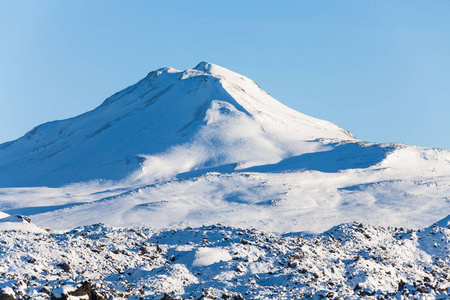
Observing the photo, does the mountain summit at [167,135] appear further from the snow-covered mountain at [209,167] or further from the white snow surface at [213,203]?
the white snow surface at [213,203]

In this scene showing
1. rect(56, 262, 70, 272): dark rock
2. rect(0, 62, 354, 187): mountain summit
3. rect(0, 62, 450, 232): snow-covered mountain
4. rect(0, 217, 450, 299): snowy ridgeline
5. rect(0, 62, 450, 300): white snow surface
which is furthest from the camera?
rect(0, 62, 354, 187): mountain summit

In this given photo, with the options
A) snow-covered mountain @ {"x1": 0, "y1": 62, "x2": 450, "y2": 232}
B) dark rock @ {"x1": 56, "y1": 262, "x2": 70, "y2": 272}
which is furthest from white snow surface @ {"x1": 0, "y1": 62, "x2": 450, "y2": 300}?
snow-covered mountain @ {"x1": 0, "y1": 62, "x2": 450, "y2": 232}

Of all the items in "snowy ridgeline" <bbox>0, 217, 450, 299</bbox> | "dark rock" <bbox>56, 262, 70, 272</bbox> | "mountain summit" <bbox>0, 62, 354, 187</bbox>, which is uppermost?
"mountain summit" <bbox>0, 62, 354, 187</bbox>

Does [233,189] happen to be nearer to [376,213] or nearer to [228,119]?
[376,213]

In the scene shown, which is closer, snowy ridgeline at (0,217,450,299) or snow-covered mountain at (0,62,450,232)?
snowy ridgeline at (0,217,450,299)

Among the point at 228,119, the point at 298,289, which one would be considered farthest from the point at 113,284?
the point at 228,119

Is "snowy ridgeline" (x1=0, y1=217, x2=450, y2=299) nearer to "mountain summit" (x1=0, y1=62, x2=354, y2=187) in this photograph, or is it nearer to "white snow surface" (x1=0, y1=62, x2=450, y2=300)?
"white snow surface" (x1=0, y1=62, x2=450, y2=300)

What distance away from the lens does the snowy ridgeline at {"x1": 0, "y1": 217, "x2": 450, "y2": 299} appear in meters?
20.3

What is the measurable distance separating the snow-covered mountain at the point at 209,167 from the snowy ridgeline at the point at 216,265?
19489mm

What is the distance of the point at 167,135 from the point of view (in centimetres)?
10319

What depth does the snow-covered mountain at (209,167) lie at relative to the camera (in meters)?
57.8

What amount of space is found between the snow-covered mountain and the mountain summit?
285 mm

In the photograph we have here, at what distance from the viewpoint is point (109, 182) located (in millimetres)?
86438

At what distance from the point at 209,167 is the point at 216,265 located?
64.6 m
